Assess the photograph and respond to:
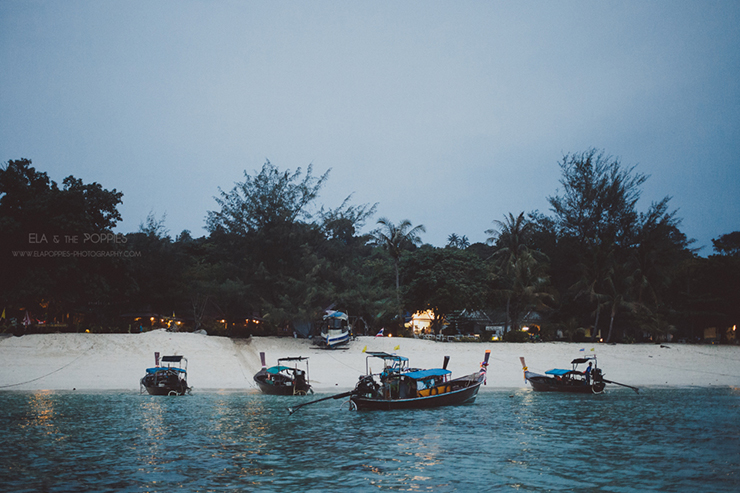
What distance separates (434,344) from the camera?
55.9m

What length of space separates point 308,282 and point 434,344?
14396 mm

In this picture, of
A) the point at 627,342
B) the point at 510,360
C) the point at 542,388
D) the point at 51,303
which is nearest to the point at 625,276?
the point at 627,342

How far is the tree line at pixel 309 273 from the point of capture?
171ft

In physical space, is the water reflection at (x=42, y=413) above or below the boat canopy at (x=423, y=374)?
below

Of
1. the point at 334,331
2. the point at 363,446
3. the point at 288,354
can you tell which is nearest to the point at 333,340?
the point at 334,331

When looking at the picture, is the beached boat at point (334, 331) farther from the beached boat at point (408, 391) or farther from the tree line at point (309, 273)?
the beached boat at point (408, 391)

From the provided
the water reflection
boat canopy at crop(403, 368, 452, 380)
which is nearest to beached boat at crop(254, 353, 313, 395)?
boat canopy at crop(403, 368, 452, 380)

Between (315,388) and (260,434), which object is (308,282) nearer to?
(315,388)

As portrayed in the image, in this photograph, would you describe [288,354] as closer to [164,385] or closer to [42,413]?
[164,385]

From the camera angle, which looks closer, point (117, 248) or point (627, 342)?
point (117, 248)

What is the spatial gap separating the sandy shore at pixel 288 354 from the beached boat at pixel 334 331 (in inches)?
43.3

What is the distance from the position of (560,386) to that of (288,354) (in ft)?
79.7

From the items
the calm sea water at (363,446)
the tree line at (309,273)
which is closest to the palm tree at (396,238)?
the tree line at (309,273)

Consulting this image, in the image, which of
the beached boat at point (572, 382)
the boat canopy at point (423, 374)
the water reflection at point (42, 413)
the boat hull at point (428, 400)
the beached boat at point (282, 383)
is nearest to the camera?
the water reflection at point (42, 413)
